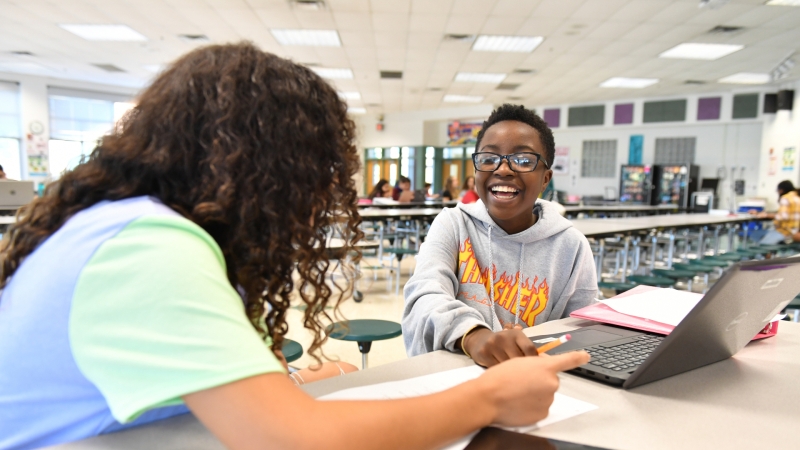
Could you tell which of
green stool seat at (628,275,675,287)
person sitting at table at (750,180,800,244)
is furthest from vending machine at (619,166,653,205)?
green stool seat at (628,275,675,287)

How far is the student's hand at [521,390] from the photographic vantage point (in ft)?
2.02

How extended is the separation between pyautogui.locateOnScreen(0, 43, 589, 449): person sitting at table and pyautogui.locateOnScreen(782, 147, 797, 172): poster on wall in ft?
36.8

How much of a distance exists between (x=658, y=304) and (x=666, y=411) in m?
0.55

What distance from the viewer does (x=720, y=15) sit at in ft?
19.5

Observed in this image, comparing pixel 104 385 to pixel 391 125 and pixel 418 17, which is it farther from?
pixel 391 125

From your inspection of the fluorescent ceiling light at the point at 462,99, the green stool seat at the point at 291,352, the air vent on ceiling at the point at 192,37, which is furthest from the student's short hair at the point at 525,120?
the fluorescent ceiling light at the point at 462,99

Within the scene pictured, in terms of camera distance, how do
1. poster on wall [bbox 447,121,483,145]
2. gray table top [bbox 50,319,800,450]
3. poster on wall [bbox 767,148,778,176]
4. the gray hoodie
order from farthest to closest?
poster on wall [bbox 447,121,483,145] < poster on wall [bbox 767,148,778,176] < the gray hoodie < gray table top [bbox 50,319,800,450]

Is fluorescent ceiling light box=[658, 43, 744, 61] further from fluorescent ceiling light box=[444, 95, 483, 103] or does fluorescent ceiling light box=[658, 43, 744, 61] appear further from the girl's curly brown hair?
the girl's curly brown hair

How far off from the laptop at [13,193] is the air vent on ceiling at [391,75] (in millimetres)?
6352

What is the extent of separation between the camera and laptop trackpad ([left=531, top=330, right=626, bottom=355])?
0.94m

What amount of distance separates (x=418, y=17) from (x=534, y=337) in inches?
235

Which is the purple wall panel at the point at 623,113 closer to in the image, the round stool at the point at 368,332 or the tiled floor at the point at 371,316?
the tiled floor at the point at 371,316

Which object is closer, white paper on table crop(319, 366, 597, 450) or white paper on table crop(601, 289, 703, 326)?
white paper on table crop(319, 366, 597, 450)

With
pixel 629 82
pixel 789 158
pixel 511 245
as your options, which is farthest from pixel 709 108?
pixel 511 245
